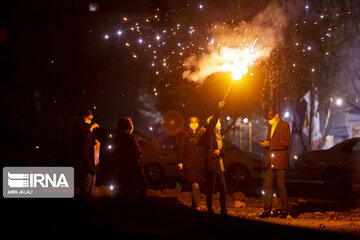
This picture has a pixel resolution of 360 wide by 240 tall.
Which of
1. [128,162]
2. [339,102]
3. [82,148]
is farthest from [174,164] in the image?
[339,102]

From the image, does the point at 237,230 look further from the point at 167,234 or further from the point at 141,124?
the point at 141,124

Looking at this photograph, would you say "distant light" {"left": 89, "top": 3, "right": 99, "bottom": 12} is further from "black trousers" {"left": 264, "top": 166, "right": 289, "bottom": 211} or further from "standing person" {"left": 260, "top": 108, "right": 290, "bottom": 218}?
"black trousers" {"left": 264, "top": 166, "right": 289, "bottom": 211}

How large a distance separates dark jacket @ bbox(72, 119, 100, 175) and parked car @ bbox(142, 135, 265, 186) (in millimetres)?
7843

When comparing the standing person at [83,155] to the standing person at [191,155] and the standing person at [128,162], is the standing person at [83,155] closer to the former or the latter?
the standing person at [128,162]

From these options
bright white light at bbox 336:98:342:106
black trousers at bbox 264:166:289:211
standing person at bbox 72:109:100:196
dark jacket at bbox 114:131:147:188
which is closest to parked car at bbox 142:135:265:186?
black trousers at bbox 264:166:289:211

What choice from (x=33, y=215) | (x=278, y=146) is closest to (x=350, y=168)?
(x=278, y=146)

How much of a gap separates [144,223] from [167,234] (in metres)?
0.56

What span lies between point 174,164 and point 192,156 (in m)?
7.91

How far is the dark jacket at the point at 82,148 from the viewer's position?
794 centimetres

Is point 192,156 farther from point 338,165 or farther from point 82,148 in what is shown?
point 338,165

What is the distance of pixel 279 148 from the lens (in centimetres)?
786

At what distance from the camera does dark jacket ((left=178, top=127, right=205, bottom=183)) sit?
7863mm

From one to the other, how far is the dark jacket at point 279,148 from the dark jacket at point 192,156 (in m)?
1.22

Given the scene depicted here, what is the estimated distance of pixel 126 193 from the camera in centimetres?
759
